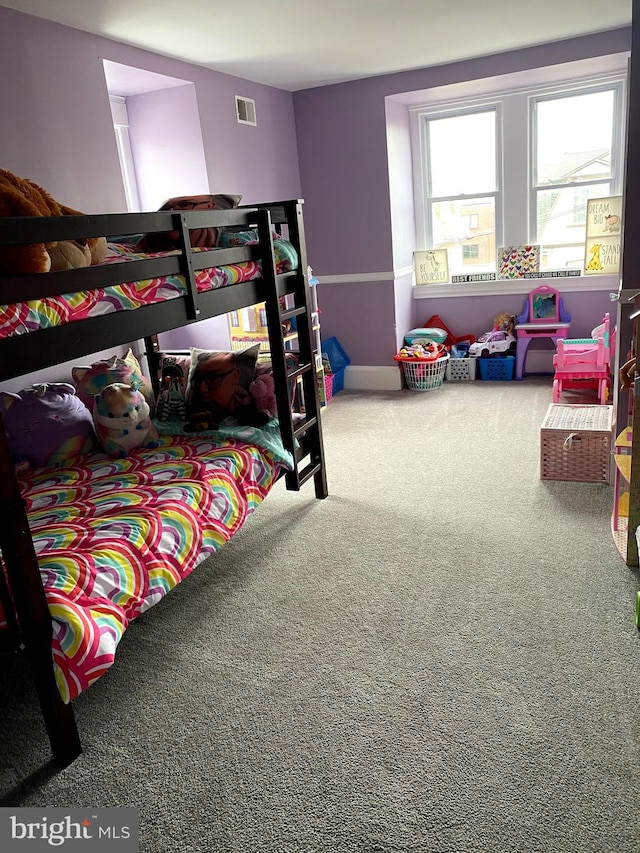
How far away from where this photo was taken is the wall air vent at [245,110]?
14.0 feet

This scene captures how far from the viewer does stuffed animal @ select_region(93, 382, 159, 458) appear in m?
2.69

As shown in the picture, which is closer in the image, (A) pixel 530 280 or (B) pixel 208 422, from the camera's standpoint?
(B) pixel 208 422

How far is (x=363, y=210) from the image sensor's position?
16.4 feet

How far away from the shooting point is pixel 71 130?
3051mm

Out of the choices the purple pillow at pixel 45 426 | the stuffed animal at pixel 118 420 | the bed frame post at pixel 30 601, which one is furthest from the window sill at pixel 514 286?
the bed frame post at pixel 30 601

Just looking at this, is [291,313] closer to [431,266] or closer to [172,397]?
[172,397]

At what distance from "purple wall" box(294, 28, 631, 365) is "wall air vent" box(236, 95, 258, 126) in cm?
64

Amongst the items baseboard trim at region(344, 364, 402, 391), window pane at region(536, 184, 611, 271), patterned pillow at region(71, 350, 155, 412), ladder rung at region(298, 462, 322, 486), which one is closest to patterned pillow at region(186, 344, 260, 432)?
patterned pillow at region(71, 350, 155, 412)

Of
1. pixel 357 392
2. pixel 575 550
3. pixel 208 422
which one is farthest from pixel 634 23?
pixel 357 392

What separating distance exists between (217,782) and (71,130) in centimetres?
286

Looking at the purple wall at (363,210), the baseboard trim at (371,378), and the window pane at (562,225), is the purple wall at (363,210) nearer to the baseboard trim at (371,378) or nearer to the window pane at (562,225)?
the baseboard trim at (371,378)

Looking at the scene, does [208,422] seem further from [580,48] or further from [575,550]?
[580,48]

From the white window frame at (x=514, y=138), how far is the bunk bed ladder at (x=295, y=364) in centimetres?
254

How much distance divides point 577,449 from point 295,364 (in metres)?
1.42
